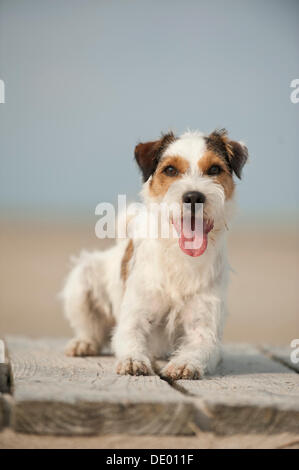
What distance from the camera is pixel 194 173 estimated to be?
4508 mm

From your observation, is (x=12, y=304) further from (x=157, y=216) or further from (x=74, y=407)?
(x=74, y=407)

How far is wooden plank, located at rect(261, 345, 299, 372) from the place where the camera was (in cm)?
502

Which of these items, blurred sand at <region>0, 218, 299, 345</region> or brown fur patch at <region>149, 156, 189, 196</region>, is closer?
brown fur patch at <region>149, 156, 189, 196</region>

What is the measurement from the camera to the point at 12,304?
51.1ft

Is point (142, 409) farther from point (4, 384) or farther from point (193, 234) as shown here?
point (193, 234)

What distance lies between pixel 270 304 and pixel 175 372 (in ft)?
42.5

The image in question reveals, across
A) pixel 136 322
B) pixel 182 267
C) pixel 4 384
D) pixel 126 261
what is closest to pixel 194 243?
pixel 182 267

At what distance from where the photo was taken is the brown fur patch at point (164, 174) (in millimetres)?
4539

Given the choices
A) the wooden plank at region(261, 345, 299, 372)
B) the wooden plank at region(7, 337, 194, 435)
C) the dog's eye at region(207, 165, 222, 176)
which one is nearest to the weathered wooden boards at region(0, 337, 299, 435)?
the wooden plank at region(7, 337, 194, 435)

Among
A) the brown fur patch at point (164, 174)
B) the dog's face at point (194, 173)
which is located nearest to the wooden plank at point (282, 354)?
the dog's face at point (194, 173)

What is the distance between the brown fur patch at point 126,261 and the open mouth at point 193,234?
2.19ft

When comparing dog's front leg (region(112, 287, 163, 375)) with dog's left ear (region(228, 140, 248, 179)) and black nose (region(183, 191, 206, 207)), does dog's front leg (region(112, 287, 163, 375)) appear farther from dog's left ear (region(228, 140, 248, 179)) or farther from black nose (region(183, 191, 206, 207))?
dog's left ear (region(228, 140, 248, 179))

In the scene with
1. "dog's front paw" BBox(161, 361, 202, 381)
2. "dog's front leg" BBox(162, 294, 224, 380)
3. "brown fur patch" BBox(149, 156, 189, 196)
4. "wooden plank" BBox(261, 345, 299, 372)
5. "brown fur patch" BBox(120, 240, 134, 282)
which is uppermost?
"brown fur patch" BBox(149, 156, 189, 196)

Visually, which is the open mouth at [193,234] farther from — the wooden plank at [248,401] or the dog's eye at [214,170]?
the wooden plank at [248,401]
